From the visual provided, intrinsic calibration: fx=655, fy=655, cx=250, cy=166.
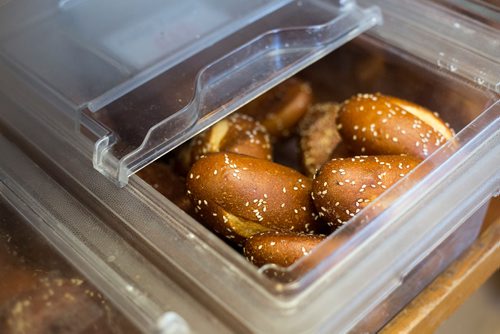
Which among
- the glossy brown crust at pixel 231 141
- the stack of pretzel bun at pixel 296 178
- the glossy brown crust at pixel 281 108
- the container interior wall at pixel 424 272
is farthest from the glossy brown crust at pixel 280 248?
the glossy brown crust at pixel 281 108

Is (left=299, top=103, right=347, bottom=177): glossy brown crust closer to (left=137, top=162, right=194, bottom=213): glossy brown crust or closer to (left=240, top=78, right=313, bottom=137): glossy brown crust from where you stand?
(left=240, top=78, right=313, bottom=137): glossy brown crust

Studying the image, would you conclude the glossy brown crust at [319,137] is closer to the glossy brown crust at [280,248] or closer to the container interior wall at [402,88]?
the container interior wall at [402,88]

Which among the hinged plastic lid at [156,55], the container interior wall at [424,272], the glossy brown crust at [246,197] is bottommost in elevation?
the container interior wall at [424,272]

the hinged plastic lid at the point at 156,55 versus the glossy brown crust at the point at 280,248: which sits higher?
the hinged plastic lid at the point at 156,55

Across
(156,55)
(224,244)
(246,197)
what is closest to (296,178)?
(246,197)

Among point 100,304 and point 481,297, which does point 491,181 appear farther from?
point 100,304

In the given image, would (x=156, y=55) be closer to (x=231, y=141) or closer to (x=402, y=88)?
(x=231, y=141)

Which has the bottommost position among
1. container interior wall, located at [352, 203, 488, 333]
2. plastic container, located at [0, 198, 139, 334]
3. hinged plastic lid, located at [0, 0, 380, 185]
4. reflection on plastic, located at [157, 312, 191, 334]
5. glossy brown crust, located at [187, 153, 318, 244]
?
container interior wall, located at [352, 203, 488, 333]

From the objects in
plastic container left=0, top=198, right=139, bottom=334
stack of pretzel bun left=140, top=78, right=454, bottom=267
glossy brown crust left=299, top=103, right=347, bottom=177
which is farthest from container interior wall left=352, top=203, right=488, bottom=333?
plastic container left=0, top=198, right=139, bottom=334
